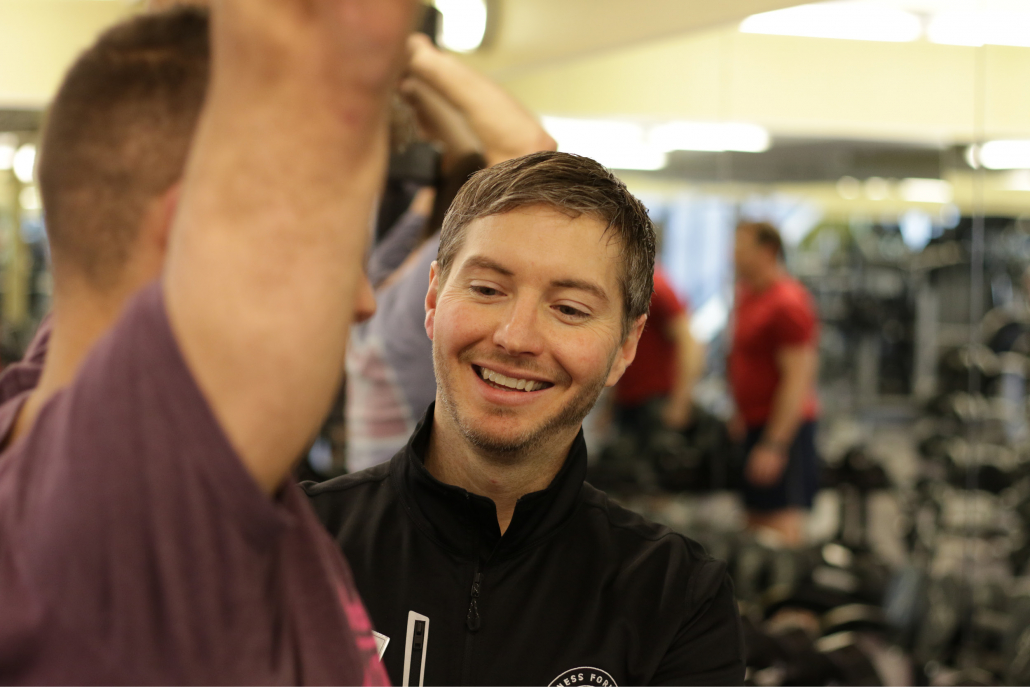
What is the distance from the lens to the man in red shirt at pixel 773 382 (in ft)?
13.2

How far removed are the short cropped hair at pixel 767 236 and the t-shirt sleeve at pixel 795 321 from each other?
267 millimetres

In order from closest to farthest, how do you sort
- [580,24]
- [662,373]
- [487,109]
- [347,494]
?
[347,494]
[487,109]
[580,24]
[662,373]

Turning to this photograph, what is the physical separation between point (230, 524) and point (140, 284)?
151mm

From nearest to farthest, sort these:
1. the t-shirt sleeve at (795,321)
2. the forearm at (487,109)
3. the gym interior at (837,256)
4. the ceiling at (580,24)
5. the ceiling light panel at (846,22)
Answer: the forearm at (487,109), the ceiling at (580,24), the gym interior at (837,256), the ceiling light panel at (846,22), the t-shirt sleeve at (795,321)

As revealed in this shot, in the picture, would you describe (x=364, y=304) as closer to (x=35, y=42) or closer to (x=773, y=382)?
(x=773, y=382)

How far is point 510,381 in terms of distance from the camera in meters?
1.01

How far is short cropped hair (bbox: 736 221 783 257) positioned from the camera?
13.8 feet

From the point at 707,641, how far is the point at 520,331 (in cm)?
39

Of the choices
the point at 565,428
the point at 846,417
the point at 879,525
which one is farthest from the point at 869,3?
the point at 565,428

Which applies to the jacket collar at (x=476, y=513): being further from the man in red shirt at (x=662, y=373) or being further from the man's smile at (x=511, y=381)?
the man in red shirt at (x=662, y=373)

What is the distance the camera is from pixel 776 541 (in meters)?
4.26

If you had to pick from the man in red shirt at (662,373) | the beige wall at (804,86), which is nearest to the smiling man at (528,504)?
the beige wall at (804,86)

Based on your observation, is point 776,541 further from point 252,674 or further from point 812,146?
point 252,674

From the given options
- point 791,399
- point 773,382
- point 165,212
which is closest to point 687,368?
point 773,382
